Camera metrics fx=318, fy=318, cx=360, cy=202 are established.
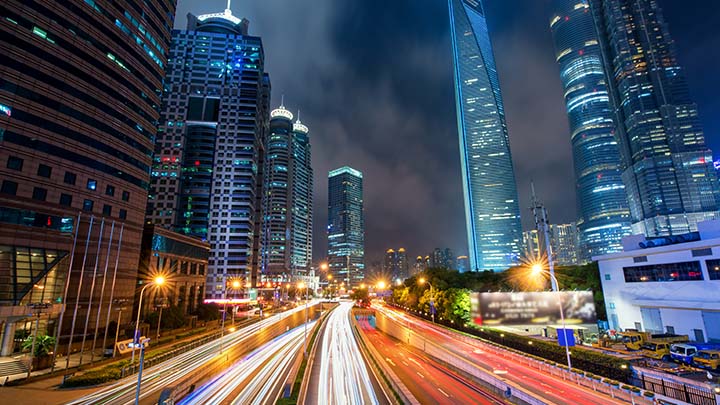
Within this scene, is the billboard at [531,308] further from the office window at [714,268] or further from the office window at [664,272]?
the office window at [664,272]

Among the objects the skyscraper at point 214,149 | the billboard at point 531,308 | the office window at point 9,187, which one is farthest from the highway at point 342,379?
the skyscraper at point 214,149

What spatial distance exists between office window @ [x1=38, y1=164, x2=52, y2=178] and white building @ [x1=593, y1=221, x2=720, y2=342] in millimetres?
90541

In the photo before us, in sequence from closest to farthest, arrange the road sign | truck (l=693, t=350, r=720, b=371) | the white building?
the road sign, truck (l=693, t=350, r=720, b=371), the white building

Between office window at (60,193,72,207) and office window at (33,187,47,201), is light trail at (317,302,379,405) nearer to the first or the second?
office window at (60,193,72,207)

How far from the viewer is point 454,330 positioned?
187ft

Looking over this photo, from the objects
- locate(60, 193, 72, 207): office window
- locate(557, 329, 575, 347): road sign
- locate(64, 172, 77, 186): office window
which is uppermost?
locate(64, 172, 77, 186): office window

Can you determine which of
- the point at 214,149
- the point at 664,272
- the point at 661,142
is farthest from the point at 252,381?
the point at 661,142

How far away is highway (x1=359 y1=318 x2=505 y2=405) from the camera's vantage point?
2799cm

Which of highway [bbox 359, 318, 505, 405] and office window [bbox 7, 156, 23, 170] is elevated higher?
office window [bbox 7, 156, 23, 170]

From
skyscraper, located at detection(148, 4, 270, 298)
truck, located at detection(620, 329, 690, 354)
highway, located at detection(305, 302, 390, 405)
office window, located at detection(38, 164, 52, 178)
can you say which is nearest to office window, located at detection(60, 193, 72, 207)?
office window, located at detection(38, 164, 52, 178)

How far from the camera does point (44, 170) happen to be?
45.3 meters

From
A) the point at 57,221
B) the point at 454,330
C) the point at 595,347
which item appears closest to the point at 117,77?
the point at 57,221

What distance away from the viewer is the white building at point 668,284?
41844 millimetres

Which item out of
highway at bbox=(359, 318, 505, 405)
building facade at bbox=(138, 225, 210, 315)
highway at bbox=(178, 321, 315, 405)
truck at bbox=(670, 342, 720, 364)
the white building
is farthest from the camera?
building facade at bbox=(138, 225, 210, 315)
